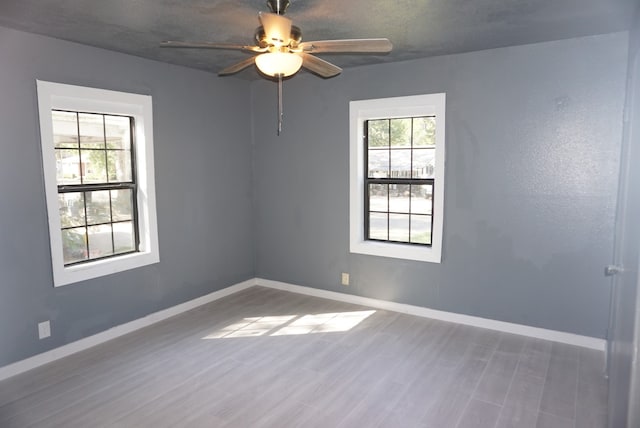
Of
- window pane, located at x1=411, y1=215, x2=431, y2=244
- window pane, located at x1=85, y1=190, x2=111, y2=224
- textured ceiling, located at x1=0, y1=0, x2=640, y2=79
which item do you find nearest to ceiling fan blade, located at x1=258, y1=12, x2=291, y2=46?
textured ceiling, located at x1=0, y1=0, x2=640, y2=79

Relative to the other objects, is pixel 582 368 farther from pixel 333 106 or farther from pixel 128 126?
pixel 128 126

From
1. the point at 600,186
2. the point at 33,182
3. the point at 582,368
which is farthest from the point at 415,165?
the point at 33,182

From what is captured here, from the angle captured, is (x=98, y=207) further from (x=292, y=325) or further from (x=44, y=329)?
(x=292, y=325)

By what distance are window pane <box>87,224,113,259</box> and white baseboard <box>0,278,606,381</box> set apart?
674 mm

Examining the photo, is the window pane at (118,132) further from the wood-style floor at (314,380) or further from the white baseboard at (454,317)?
the white baseboard at (454,317)

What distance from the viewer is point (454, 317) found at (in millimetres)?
4145

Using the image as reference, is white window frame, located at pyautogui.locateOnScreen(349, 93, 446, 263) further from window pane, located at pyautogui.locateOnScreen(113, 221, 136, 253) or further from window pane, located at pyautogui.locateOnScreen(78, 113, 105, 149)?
window pane, located at pyautogui.locateOnScreen(78, 113, 105, 149)

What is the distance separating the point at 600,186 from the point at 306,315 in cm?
282

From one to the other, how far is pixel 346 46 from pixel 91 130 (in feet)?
8.25

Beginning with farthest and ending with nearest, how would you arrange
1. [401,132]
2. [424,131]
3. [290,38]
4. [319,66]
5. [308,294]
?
[308,294] < [401,132] < [424,131] < [319,66] < [290,38]

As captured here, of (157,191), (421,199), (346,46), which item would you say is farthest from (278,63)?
(421,199)

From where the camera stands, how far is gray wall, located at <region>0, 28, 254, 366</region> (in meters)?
3.13

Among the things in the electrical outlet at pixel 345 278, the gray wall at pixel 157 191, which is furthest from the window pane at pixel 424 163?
the gray wall at pixel 157 191

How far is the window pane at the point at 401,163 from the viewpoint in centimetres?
440
